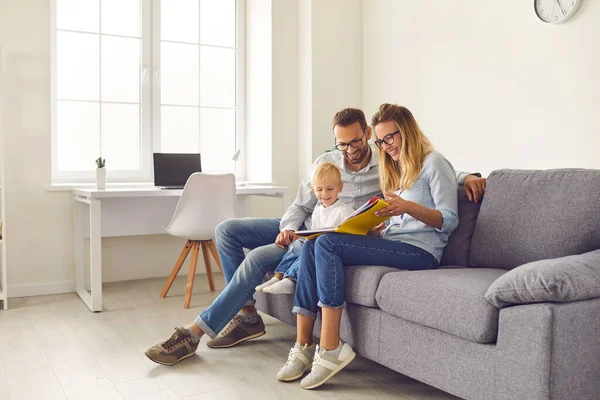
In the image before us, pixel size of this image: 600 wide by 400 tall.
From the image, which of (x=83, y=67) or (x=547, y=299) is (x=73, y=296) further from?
(x=547, y=299)

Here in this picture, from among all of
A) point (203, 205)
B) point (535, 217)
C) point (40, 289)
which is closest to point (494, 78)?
point (535, 217)

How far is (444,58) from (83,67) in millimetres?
2346

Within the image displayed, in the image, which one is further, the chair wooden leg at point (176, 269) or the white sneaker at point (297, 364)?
the chair wooden leg at point (176, 269)

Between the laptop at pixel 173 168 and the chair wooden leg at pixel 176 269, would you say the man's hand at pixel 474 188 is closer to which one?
the chair wooden leg at pixel 176 269

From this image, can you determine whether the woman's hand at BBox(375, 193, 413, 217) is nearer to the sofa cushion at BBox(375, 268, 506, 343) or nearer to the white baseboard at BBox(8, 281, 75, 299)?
the sofa cushion at BBox(375, 268, 506, 343)

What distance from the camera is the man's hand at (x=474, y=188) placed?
248 centimetres

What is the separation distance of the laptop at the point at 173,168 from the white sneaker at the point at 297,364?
184 centimetres

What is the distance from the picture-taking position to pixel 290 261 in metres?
2.55

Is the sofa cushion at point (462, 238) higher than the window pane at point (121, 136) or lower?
lower

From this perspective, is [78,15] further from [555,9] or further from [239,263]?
[555,9]

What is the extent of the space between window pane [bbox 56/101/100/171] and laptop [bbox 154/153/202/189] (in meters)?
0.59

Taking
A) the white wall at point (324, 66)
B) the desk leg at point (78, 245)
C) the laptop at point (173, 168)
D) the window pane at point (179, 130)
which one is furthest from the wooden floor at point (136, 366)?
the white wall at point (324, 66)

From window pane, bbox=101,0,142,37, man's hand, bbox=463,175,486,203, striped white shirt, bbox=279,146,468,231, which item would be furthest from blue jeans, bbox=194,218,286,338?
window pane, bbox=101,0,142,37

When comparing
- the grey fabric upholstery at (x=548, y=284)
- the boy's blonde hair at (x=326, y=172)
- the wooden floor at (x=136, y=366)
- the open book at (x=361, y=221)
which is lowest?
the wooden floor at (x=136, y=366)
